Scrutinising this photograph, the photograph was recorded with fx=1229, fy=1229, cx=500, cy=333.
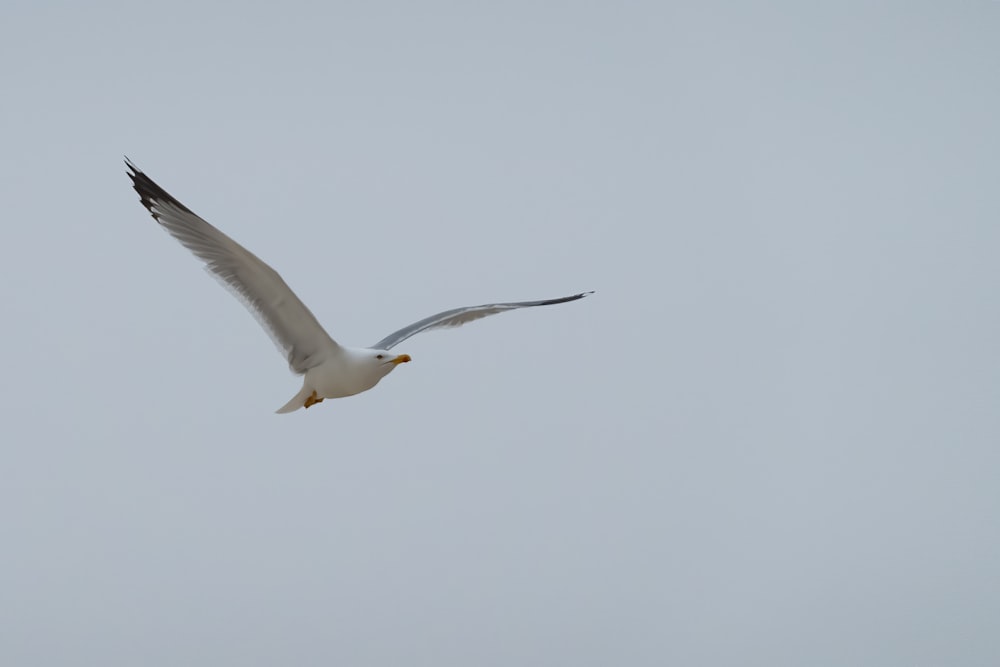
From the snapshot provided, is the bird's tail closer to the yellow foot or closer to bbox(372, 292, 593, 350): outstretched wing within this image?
the yellow foot

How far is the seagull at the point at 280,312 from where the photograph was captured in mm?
4227

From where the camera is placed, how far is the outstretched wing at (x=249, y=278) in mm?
4215

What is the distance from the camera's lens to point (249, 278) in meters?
4.32

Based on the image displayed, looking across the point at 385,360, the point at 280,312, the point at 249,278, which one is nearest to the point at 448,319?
the point at 385,360

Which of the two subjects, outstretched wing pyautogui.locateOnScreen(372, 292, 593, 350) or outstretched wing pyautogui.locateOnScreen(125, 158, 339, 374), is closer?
outstretched wing pyautogui.locateOnScreen(125, 158, 339, 374)

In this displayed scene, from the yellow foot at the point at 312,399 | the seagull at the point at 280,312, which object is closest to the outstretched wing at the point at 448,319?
the seagull at the point at 280,312

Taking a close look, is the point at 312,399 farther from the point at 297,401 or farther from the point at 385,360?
the point at 385,360

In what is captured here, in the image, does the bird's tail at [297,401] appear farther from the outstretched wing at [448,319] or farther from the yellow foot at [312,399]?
the outstretched wing at [448,319]

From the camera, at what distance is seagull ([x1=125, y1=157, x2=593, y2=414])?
423cm

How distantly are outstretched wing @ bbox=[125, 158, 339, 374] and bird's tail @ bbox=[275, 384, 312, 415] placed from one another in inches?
3.3

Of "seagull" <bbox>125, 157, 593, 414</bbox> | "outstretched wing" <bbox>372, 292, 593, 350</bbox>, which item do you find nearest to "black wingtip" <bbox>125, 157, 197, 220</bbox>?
"seagull" <bbox>125, 157, 593, 414</bbox>

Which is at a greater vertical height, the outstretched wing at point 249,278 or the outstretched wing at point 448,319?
the outstretched wing at point 249,278

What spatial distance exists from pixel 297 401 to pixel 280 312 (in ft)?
1.11

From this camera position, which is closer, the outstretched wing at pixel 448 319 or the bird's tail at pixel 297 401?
the bird's tail at pixel 297 401
